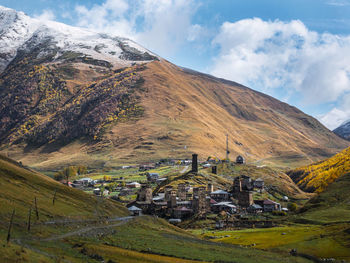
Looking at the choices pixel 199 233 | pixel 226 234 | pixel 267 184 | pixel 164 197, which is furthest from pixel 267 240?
pixel 267 184

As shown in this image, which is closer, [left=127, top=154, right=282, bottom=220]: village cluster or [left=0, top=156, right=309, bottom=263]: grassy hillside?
[left=0, top=156, right=309, bottom=263]: grassy hillside

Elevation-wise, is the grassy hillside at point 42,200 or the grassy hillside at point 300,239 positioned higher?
the grassy hillside at point 42,200

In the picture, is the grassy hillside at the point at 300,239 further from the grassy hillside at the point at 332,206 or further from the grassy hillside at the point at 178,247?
the grassy hillside at the point at 332,206

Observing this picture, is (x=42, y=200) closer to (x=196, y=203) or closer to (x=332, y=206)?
(x=196, y=203)

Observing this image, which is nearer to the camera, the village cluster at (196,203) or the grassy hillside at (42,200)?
the grassy hillside at (42,200)

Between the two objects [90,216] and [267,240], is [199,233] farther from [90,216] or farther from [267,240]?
[90,216]

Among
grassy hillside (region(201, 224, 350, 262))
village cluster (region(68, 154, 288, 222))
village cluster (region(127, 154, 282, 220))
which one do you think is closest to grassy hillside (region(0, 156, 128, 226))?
village cluster (region(68, 154, 288, 222))

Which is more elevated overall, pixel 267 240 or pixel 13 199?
pixel 13 199

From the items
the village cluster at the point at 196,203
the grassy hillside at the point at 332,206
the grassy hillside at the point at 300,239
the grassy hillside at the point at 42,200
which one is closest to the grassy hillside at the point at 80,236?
the grassy hillside at the point at 42,200

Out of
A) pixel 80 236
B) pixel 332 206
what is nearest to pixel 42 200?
pixel 80 236

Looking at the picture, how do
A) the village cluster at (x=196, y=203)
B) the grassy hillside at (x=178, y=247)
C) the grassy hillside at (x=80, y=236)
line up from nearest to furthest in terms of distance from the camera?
1. the grassy hillside at (x=80, y=236)
2. the grassy hillside at (x=178, y=247)
3. the village cluster at (x=196, y=203)

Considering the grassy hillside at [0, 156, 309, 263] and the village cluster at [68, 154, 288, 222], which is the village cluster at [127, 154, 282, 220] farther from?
the grassy hillside at [0, 156, 309, 263]

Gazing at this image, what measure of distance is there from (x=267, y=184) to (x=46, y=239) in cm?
14475

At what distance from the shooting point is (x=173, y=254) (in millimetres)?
63719
